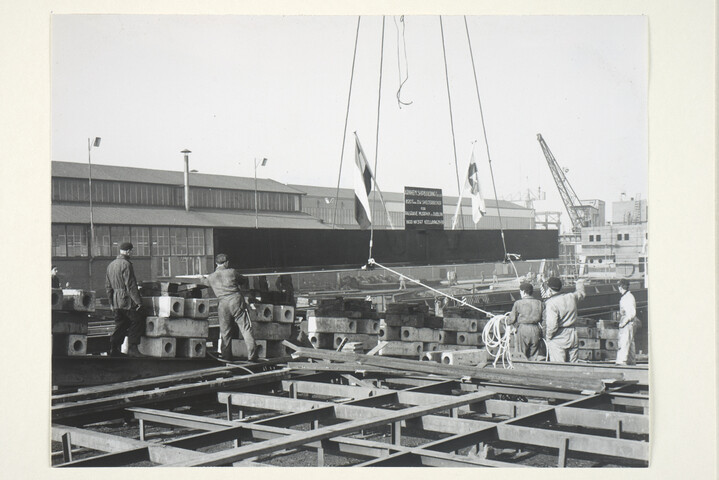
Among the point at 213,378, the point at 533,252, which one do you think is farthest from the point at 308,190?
the point at 213,378

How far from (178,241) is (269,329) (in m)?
20.9

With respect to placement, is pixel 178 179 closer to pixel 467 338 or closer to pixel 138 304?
pixel 467 338

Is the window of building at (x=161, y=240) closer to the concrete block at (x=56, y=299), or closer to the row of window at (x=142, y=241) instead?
the row of window at (x=142, y=241)

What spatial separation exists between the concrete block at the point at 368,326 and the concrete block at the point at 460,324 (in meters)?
1.37

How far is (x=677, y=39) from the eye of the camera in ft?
22.6

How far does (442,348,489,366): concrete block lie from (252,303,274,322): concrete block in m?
2.28

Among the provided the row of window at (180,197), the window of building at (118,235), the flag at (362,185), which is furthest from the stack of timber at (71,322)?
the window of building at (118,235)

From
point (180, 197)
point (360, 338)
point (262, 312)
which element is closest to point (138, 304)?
point (262, 312)

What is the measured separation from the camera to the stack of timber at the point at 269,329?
30.5 feet

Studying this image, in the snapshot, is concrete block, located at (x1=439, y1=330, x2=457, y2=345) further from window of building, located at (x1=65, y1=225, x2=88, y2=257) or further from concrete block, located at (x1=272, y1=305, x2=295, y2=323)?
window of building, located at (x1=65, y1=225, x2=88, y2=257)

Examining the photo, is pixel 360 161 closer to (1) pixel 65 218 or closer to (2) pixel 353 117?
(2) pixel 353 117

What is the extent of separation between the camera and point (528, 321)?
9.29 meters

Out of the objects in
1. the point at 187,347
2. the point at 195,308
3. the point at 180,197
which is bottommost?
the point at 187,347

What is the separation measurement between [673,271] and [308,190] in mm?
30682
